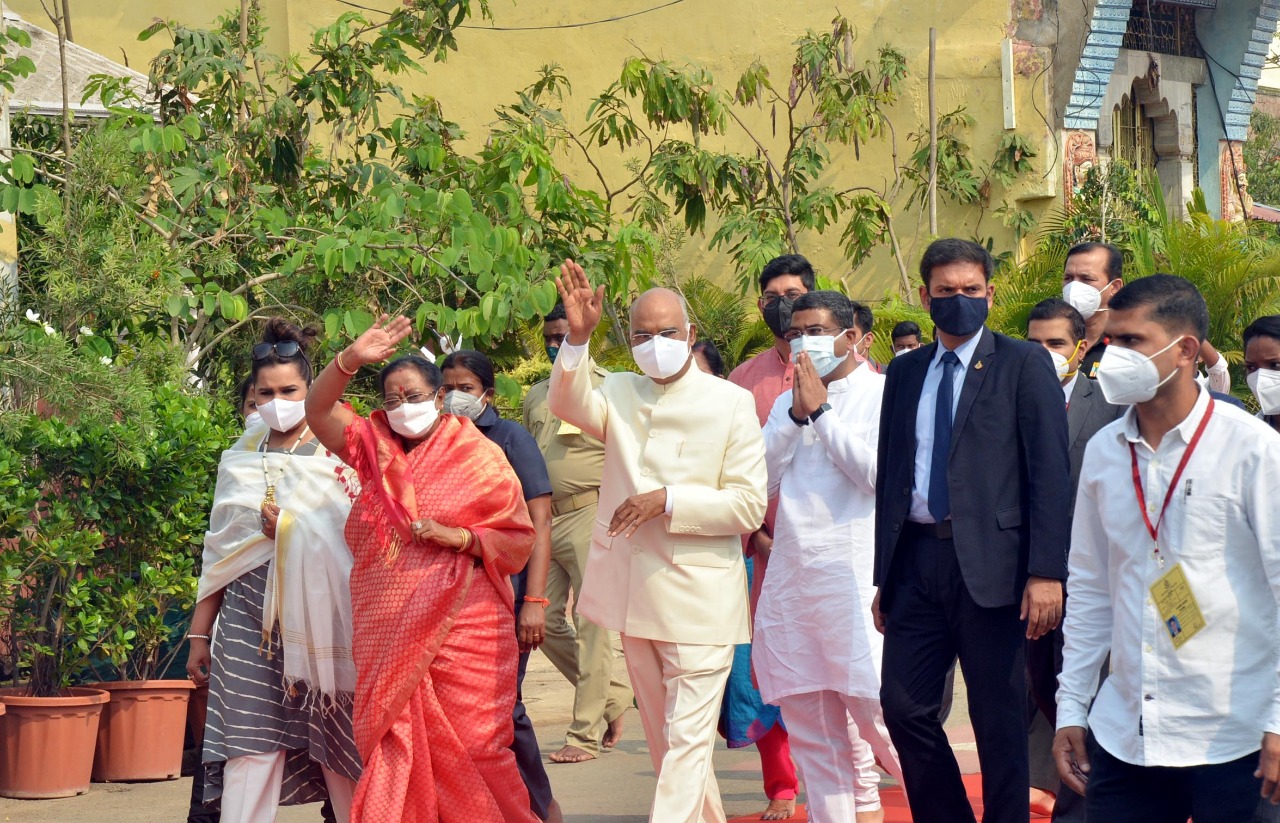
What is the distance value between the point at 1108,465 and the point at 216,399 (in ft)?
18.8

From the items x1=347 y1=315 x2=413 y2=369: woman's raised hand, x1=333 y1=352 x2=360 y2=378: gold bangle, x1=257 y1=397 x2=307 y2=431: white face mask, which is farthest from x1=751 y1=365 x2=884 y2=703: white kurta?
x1=257 y1=397 x2=307 y2=431: white face mask

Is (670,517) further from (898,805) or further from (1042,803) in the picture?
(1042,803)

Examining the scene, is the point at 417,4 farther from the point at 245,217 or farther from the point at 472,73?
the point at 472,73

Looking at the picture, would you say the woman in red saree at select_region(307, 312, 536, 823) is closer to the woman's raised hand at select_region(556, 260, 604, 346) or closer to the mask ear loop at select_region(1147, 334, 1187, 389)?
the woman's raised hand at select_region(556, 260, 604, 346)

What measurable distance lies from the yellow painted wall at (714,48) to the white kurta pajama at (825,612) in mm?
8809

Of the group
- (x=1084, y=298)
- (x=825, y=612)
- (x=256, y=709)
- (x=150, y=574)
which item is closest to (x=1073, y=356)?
(x=1084, y=298)

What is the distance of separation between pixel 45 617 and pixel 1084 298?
4.75 meters

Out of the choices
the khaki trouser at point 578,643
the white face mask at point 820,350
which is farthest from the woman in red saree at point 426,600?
the khaki trouser at point 578,643

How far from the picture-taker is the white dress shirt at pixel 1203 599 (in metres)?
3.52

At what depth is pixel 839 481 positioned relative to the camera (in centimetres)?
581

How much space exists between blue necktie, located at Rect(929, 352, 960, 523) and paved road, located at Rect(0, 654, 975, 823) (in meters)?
2.24

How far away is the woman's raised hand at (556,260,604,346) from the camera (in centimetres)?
544

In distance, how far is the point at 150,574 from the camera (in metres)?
7.22

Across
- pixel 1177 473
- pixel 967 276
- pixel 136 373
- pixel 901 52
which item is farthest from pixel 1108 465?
pixel 901 52
